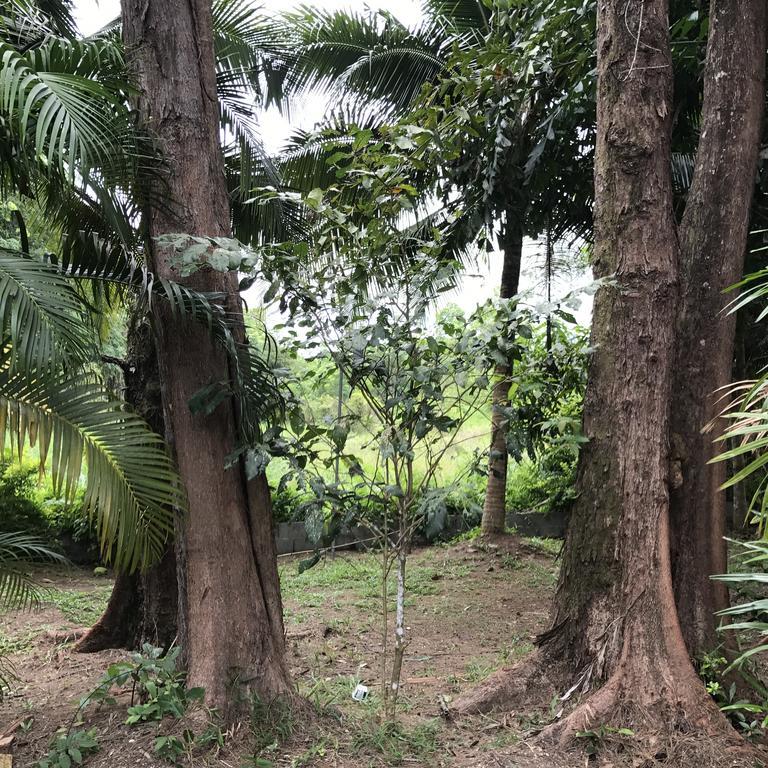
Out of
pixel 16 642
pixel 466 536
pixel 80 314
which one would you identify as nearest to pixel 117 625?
pixel 16 642

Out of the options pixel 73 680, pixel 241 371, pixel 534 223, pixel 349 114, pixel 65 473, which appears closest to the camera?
pixel 65 473

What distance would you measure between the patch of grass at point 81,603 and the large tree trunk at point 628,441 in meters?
3.29

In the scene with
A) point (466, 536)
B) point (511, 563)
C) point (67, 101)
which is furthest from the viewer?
point (466, 536)

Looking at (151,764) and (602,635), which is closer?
(151,764)

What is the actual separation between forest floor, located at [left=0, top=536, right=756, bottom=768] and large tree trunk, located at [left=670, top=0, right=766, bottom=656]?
1.01 meters

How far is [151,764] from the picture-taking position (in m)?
2.62

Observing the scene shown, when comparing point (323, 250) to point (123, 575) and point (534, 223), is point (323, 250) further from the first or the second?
point (534, 223)

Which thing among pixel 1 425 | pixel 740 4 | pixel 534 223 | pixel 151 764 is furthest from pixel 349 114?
pixel 151 764

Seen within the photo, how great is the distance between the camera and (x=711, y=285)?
3277mm

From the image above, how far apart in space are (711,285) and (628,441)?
88 centimetres

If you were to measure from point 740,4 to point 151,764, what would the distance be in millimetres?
4258

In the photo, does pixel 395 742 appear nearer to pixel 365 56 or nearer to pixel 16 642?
pixel 16 642

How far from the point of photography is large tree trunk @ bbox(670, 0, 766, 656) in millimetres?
3188

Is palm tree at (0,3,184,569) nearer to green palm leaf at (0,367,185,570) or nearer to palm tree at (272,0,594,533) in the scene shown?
green palm leaf at (0,367,185,570)
